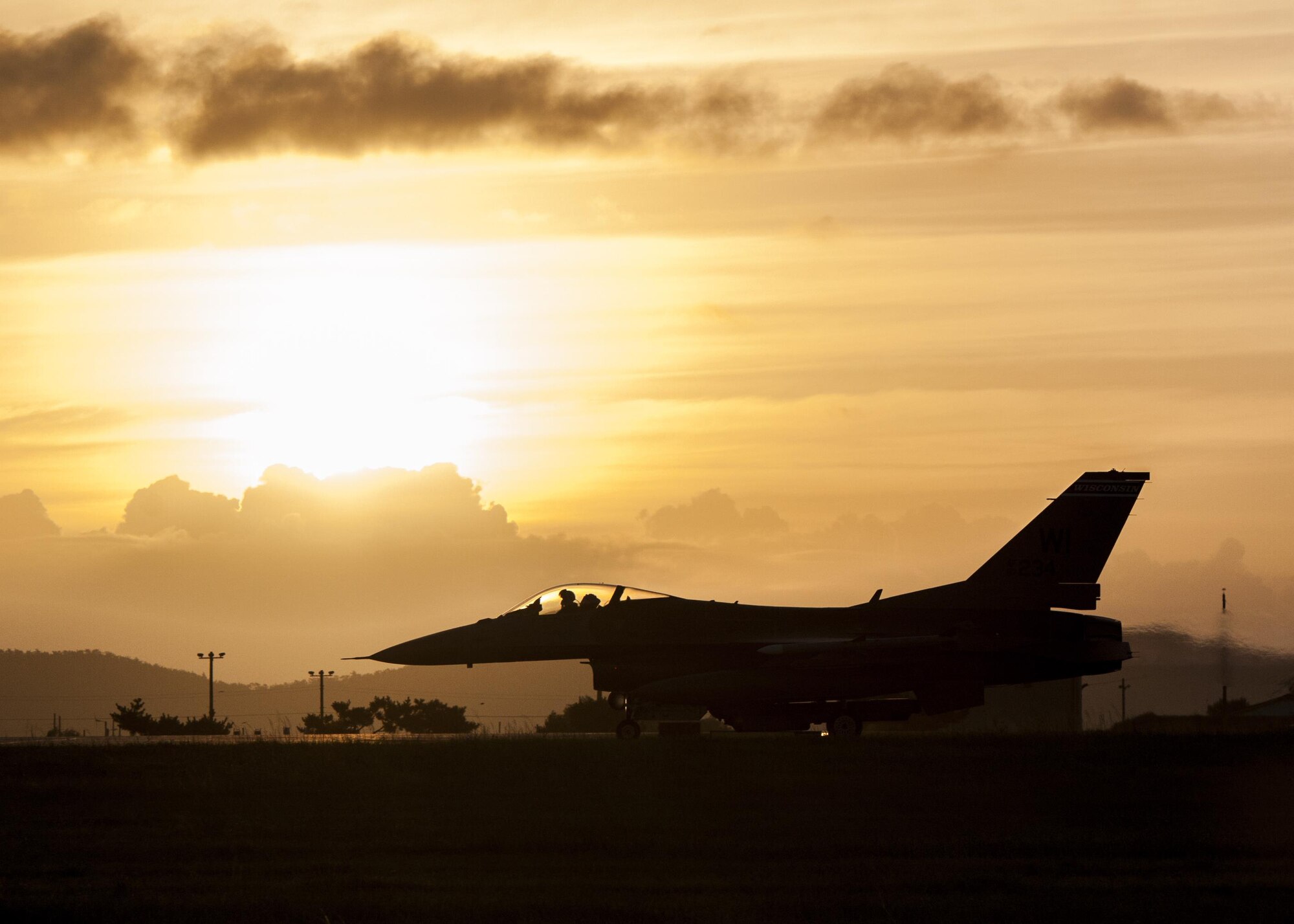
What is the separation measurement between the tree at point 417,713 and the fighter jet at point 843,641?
893 inches

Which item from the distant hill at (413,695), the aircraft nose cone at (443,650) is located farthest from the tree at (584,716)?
the aircraft nose cone at (443,650)

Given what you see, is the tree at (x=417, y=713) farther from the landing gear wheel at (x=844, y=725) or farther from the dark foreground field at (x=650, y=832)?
the dark foreground field at (x=650, y=832)

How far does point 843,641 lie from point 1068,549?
5.40 meters

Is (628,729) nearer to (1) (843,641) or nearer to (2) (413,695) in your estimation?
(1) (843,641)

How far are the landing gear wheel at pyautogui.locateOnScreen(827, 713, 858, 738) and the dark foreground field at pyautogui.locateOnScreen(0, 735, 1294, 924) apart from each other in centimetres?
349

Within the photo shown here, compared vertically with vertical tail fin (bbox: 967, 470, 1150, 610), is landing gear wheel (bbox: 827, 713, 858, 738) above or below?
below

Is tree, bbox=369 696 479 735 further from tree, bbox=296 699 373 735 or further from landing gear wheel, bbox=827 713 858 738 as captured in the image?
landing gear wheel, bbox=827 713 858 738

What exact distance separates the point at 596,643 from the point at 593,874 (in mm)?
16738

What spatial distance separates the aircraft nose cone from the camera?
3319 centimetres

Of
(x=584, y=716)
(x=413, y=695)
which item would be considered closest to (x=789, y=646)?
(x=584, y=716)

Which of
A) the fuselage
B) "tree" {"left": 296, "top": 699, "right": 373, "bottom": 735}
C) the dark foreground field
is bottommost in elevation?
the dark foreground field

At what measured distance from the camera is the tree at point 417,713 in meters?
57.5

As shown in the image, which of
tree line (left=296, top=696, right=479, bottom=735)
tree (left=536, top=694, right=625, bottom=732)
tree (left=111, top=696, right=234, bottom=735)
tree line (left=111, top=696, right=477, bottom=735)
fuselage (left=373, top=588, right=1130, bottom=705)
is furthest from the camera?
tree (left=536, top=694, right=625, bottom=732)

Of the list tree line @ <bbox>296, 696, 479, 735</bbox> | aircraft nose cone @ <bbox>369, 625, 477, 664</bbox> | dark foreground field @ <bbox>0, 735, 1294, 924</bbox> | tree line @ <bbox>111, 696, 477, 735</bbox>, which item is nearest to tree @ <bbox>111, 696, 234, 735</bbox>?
tree line @ <bbox>111, 696, 477, 735</bbox>
